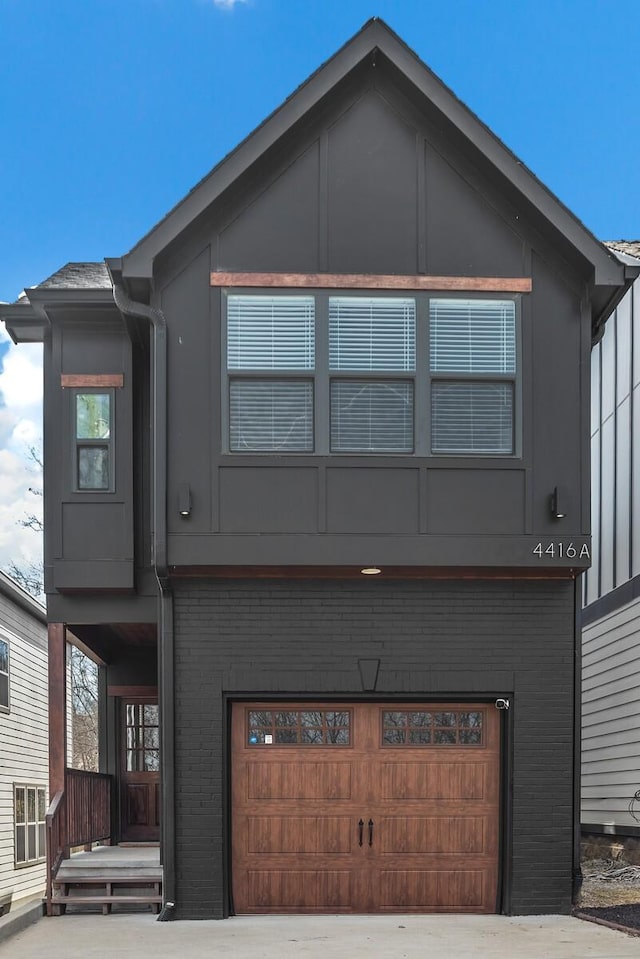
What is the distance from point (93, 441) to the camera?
42.4 ft

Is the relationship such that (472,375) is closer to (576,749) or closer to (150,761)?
(576,749)

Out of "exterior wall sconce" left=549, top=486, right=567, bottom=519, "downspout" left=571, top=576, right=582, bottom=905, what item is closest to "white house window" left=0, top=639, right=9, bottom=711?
"downspout" left=571, top=576, right=582, bottom=905

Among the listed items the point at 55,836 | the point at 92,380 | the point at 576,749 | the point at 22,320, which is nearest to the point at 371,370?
the point at 92,380

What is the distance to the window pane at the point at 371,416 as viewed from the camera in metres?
11.8

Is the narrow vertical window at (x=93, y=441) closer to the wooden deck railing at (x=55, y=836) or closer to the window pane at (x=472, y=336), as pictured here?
the wooden deck railing at (x=55, y=836)

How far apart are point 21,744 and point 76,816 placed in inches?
251

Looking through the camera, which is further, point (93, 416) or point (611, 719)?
point (611, 719)

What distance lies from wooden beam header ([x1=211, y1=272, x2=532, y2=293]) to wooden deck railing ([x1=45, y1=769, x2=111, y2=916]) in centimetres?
566

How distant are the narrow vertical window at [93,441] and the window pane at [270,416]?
1846mm

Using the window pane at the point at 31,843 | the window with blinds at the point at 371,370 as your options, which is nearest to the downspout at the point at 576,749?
the window with blinds at the point at 371,370

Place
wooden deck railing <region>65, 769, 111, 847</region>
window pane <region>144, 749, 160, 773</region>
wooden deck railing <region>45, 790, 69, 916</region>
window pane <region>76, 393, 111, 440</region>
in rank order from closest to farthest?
wooden deck railing <region>45, 790, 69, 916</region> → window pane <region>76, 393, 111, 440</region> → wooden deck railing <region>65, 769, 111, 847</region> → window pane <region>144, 749, 160, 773</region>

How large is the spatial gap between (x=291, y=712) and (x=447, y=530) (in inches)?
97.6

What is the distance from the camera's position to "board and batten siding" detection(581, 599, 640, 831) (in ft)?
51.4

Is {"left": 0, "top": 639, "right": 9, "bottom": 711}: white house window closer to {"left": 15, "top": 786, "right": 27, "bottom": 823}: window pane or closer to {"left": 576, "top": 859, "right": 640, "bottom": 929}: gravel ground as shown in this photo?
{"left": 15, "top": 786, "right": 27, "bottom": 823}: window pane
